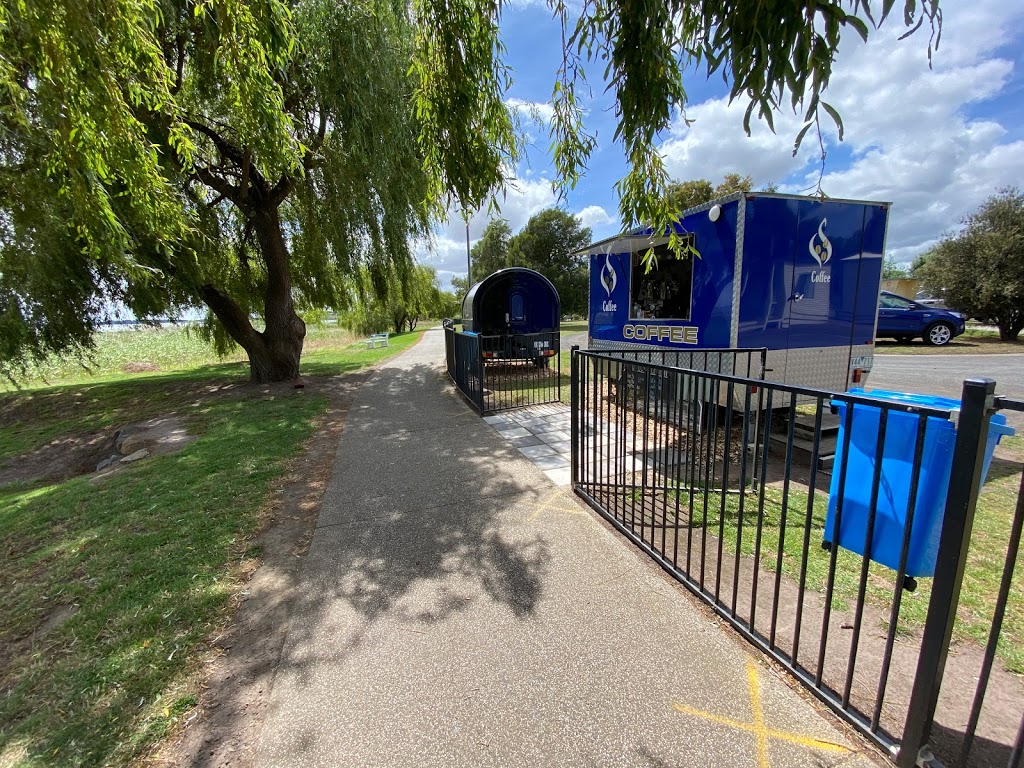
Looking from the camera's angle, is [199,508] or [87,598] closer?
[87,598]

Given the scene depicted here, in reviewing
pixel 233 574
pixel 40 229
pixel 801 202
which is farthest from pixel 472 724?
pixel 40 229

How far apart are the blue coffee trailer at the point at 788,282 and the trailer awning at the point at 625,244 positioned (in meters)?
0.29

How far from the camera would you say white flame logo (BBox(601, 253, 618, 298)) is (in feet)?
25.8

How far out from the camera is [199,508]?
396cm

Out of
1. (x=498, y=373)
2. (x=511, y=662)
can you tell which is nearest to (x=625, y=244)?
(x=498, y=373)

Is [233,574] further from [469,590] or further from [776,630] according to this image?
[776,630]

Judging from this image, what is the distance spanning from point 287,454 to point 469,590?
3.89 m

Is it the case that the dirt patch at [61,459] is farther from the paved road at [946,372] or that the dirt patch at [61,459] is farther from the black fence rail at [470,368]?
the paved road at [946,372]

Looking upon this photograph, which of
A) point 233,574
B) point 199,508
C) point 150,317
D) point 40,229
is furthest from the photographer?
point 150,317

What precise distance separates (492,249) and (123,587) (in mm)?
39874

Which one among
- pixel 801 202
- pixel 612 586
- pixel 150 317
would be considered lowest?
pixel 612 586

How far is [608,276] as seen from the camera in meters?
8.02

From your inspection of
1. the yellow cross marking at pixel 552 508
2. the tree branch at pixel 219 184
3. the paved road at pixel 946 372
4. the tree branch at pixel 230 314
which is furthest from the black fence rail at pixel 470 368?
the paved road at pixel 946 372

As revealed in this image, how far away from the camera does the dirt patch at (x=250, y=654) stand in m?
1.80
